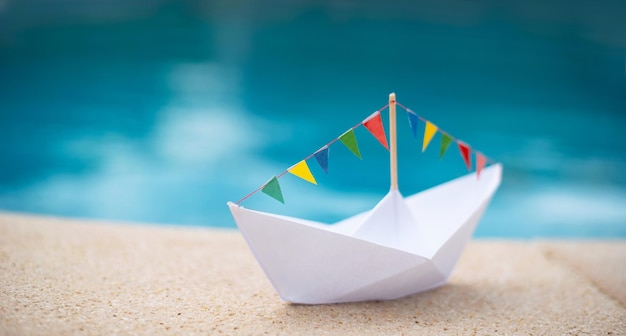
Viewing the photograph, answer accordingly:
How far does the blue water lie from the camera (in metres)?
7.48

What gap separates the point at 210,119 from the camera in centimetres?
881

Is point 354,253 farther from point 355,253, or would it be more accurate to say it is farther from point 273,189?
point 273,189

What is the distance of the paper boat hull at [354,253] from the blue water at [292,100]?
394 cm

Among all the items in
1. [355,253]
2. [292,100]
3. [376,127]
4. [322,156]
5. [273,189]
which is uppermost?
[292,100]

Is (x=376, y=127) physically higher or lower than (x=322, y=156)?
higher

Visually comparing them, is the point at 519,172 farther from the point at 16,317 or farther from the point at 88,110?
the point at 16,317

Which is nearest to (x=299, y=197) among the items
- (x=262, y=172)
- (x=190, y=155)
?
(x=262, y=172)

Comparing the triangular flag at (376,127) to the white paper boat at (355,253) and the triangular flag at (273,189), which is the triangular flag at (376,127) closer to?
the white paper boat at (355,253)

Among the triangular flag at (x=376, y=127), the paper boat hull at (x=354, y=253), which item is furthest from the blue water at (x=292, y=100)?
the triangular flag at (x=376, y=127)

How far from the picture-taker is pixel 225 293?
312 cm

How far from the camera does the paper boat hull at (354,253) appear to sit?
266 centimetres

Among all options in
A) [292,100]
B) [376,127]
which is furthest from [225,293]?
[292,100]

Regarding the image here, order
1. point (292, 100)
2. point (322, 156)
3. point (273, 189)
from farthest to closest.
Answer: point (292, 100) → point (322, 156) → point (273, 189)

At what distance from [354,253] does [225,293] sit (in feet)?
2.63
